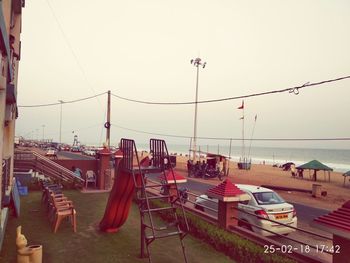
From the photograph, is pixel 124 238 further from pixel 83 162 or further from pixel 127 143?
pixel 83 162

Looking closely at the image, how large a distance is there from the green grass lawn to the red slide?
0.54 m

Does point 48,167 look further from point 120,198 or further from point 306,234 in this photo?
point 306,234

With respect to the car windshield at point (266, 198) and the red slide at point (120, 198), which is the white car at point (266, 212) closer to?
the car windshield at point (266, 198)

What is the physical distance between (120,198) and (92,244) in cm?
171

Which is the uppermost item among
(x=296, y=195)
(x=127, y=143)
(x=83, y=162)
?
(x=127, y=143)

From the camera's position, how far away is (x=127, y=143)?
9625 mm

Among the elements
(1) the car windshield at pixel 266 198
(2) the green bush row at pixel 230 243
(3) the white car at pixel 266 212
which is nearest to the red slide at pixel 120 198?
(2) the green bush row at pixel 230 243

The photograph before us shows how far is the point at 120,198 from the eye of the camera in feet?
34.6

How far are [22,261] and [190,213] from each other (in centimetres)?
664

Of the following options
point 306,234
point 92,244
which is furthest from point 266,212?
point 92,244

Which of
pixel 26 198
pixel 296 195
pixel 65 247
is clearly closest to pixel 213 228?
pixel 65 247

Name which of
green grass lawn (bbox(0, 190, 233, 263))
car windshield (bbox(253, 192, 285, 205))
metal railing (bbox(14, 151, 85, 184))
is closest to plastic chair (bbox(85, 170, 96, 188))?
metal railing (bbox(14, 151, 85, 184))

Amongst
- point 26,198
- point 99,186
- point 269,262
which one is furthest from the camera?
point 99,186

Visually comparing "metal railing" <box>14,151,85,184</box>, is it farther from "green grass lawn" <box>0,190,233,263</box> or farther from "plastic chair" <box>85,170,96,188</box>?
"green grass lawn" <box>0,190,233,263</box>
